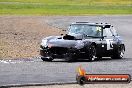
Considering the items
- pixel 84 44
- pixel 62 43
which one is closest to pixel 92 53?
pixel 84 44

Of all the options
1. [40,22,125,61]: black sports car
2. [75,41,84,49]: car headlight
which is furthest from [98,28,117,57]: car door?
[75,41,84,49]: car headlight

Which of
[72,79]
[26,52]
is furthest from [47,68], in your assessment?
[26,52]

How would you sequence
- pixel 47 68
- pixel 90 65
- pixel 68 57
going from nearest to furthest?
1. pixel 47 68
2. pixel 90 65
3. pixel 68 57

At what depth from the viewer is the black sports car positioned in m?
18.5

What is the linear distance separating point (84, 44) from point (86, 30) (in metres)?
1.40

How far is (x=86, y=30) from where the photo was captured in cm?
2014

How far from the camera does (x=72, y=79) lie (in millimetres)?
13320

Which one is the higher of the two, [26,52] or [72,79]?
[72,79]

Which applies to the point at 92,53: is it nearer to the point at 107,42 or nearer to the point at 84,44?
the point at 84,44

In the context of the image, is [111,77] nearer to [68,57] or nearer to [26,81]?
[26,81]

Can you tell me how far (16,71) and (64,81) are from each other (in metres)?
2.10

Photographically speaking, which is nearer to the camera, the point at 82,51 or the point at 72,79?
the point at 72,79

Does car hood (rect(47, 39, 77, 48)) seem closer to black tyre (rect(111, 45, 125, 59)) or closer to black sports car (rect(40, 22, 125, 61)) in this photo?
black sports car (rect(40, 22, 125, 61))

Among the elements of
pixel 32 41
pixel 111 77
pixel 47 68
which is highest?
pixel 111 77
